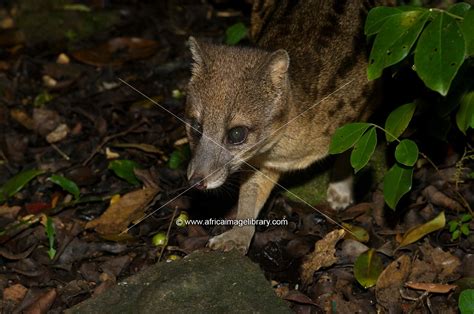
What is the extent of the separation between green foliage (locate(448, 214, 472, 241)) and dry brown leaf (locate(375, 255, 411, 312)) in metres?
0.42

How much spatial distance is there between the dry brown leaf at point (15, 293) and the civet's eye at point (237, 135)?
1.70 meters

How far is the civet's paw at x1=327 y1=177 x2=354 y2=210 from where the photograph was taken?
5.64 meters

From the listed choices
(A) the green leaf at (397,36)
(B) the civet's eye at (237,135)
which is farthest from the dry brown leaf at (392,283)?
(A) the green leaf at (397,36)

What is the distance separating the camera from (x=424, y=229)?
16.4 feet

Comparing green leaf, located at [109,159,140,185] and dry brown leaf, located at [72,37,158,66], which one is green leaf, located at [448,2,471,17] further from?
dry brown leaf, located at [72,37,158,66]

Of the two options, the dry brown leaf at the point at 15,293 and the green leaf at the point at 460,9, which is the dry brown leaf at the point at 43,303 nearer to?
the dry brown leaf at the point at 15,293

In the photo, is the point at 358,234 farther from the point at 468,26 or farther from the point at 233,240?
A: the point at 468,26

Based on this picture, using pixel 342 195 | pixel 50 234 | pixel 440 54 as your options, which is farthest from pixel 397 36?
pixel 50 234

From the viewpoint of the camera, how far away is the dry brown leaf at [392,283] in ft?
14.8

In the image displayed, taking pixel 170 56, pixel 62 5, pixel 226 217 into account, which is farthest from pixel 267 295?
pixel 62 5

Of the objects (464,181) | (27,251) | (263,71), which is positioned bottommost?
(27,251)

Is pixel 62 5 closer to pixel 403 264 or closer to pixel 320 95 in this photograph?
pixel 320 95

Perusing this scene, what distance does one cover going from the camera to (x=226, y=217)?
542 cm

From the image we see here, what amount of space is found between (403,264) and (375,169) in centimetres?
120
